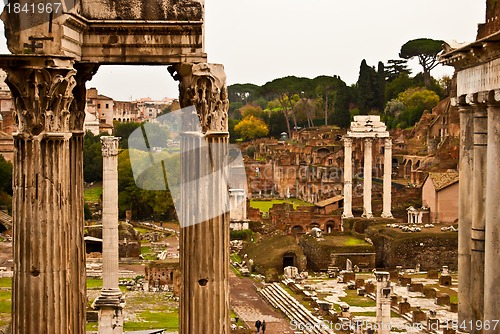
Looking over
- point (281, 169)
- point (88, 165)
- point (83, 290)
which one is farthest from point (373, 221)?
point (83, 290)

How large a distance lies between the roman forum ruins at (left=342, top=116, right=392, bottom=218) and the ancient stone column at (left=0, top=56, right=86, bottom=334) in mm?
31108

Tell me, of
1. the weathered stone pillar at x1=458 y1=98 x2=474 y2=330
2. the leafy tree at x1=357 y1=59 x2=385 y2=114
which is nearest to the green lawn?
the leafy tree at x1=357 y1=59 x2=385 y2=114

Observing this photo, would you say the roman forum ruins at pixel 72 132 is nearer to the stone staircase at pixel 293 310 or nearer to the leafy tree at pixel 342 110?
the stone staircase at pixel 293 310

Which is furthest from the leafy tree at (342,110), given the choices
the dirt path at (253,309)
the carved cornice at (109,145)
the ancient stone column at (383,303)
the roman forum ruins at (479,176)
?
the roman forum ruins at (479,176)

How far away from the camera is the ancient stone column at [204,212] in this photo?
3977mm

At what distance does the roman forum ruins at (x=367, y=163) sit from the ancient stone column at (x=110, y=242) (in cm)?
2201

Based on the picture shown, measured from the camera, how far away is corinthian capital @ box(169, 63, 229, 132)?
3.98m

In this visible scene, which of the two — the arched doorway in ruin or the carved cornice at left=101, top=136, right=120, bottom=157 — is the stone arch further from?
the carved cornice at left=101, top=136, right=120, bottom=157

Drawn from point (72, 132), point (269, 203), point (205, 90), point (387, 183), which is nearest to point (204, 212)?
point (205, 90)

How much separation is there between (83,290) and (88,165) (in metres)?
30.9

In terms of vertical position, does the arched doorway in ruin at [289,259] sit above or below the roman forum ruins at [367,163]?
below

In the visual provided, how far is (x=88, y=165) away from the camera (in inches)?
1361

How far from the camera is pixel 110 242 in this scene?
12805 millimetres

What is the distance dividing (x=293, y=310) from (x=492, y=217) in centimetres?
1418
